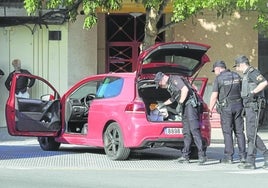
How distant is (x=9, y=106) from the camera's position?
500 inches

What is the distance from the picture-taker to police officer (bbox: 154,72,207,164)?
11.1 m

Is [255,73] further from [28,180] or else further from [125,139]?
[28,180]

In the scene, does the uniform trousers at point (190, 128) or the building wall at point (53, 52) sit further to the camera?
the building wall at point (53, 52)

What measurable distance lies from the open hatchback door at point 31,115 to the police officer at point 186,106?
105 inches

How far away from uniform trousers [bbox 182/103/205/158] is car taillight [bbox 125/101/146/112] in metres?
0.75

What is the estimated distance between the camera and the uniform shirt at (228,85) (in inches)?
444

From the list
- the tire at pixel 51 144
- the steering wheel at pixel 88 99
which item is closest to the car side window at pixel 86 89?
the steering wheel at pixel 88 99

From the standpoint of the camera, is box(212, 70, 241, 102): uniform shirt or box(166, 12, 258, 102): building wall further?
box(166, 12, 258, 102): building wall

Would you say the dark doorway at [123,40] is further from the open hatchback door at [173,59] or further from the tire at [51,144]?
the open hatchback door at [173,59]

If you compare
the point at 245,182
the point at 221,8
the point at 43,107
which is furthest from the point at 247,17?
the point at 245,182

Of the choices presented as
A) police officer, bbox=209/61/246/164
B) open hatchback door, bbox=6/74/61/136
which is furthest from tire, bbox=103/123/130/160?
police officer, bbox=209/61/246/164

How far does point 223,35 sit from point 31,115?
341 inches

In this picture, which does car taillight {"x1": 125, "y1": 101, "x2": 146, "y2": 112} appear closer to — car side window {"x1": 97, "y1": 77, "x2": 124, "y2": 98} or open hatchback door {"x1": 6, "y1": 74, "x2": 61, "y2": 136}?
car side window {"x1": 97, "y1": 77, "x2": 124, "y2": 98}

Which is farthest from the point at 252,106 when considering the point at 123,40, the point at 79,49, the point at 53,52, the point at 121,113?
the point at 53,52
